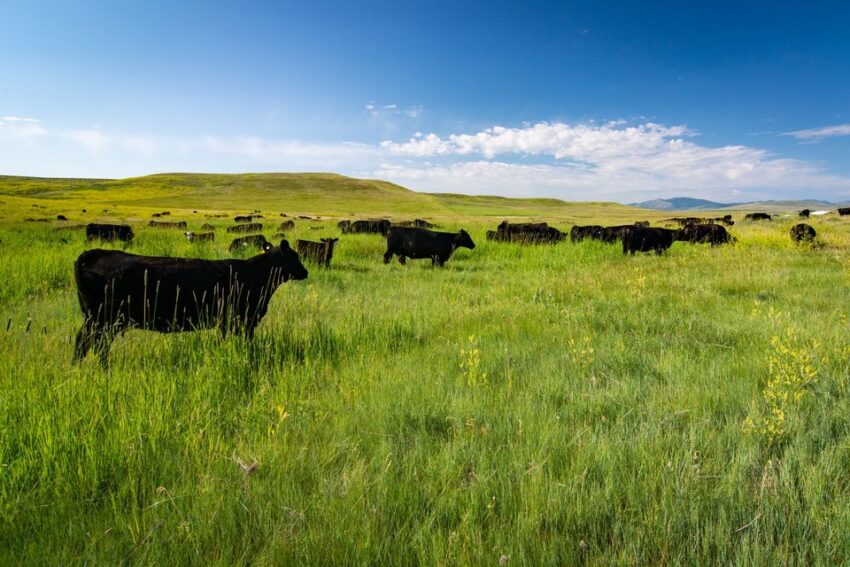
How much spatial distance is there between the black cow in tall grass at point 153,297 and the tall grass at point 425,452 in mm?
266

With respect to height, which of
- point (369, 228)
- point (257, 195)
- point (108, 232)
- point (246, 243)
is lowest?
point (246, 243)

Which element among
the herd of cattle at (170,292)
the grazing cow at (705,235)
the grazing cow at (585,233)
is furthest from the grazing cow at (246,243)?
the grazing cow at (705,235)

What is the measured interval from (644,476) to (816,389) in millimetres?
2308

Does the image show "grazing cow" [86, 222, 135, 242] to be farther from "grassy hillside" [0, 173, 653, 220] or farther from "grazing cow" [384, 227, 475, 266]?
"grassy hillside" [0, 173, 653, 220]

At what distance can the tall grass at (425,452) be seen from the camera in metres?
1.96

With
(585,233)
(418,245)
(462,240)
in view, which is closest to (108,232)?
(418,245)

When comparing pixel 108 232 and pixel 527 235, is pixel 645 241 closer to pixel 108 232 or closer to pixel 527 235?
pixel 527 235

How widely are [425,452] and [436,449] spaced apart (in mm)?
99

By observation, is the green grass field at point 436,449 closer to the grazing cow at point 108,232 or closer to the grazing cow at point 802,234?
the grazing cow at point 802,234

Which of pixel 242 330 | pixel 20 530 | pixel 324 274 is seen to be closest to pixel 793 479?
pixel 20 530

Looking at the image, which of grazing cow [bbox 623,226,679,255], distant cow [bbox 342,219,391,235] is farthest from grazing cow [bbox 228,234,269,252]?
grazing cow [bbox 623,226,679,255]

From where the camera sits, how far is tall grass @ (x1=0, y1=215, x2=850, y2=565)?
1957mm

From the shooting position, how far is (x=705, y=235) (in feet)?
69.6

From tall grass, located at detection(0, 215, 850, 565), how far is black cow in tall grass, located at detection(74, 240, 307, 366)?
27 cm
